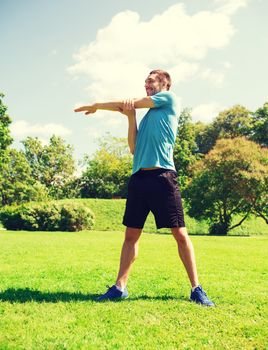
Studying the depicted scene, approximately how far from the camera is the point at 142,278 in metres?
5.58

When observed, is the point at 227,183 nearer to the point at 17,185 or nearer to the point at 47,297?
the point at 47,297

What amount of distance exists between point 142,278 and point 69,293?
140 cm

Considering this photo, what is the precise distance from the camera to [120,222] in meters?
29.4

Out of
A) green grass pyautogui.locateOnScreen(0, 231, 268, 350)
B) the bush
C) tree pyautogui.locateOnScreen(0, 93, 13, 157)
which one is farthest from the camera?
tree pyautogui.locateOnScreen(0, 93, 13, 157)

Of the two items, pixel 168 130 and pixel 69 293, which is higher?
pixel 168 130

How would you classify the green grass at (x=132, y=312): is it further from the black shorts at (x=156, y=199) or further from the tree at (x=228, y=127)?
the tree at (x=228, y=127)

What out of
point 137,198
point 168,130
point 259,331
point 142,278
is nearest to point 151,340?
point 259,331

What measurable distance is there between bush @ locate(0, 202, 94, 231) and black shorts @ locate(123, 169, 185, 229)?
19.8m

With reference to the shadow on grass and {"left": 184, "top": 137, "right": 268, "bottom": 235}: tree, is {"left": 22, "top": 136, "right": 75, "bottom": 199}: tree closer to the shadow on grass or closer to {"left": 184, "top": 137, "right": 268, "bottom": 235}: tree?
{"left": 184, "top": 137, "right": 268, "bottom": 235}: tree

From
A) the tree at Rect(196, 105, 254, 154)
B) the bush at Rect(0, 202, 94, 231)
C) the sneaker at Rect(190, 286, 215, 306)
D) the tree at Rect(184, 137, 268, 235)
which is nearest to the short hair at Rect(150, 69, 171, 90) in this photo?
the sneaker at Rect(190, 286, 215, 306)

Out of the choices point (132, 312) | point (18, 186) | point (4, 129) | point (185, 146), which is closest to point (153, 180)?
point (132, 312)

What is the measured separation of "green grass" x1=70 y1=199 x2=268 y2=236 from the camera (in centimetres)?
2623

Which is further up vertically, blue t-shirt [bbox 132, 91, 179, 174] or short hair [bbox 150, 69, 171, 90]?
short hair [bbox 150, 69, 171, 90]

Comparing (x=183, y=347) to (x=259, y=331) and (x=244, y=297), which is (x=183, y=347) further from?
(x=244, y=297)
